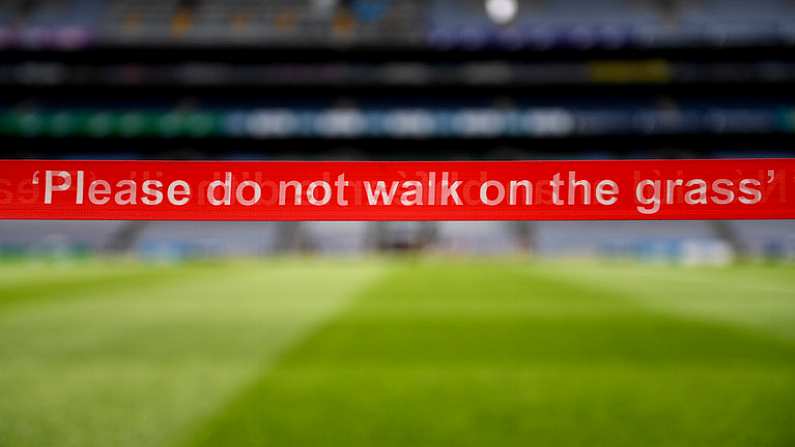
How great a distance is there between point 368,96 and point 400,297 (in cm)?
1734

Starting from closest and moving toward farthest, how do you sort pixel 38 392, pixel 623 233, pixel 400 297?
1. pixel 38 392
2. pixel 400 297
3. pixel 623 233

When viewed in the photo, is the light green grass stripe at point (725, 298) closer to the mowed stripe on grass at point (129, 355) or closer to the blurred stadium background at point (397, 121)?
the blurred stadium background at point (397, 121)

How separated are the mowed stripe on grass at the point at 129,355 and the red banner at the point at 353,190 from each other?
3.22ft

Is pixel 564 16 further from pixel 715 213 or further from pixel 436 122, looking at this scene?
pixel 715 213

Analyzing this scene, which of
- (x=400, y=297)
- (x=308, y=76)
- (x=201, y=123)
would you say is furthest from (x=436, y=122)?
(x=400, y=297)

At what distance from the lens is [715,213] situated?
1152 millimetres

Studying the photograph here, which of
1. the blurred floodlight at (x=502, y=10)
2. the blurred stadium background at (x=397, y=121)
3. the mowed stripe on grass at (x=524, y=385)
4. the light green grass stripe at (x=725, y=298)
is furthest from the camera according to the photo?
the blurred floodlight at (x=502, y=10)

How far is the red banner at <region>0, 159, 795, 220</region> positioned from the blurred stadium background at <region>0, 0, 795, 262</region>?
17.9 m

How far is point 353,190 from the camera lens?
1182 mm

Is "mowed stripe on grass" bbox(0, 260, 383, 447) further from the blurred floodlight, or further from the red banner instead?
the blurred floodlight

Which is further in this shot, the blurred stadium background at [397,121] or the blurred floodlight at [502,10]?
the blurred floodlight at [502,10]

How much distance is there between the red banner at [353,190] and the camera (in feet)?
3.81

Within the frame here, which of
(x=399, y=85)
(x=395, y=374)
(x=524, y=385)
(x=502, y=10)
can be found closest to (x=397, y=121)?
(x=399, y=85)

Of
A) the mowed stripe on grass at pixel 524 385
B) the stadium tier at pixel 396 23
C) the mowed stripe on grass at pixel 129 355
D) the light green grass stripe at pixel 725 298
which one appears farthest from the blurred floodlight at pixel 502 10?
the mowed stripe on grass at pixel 524 385
